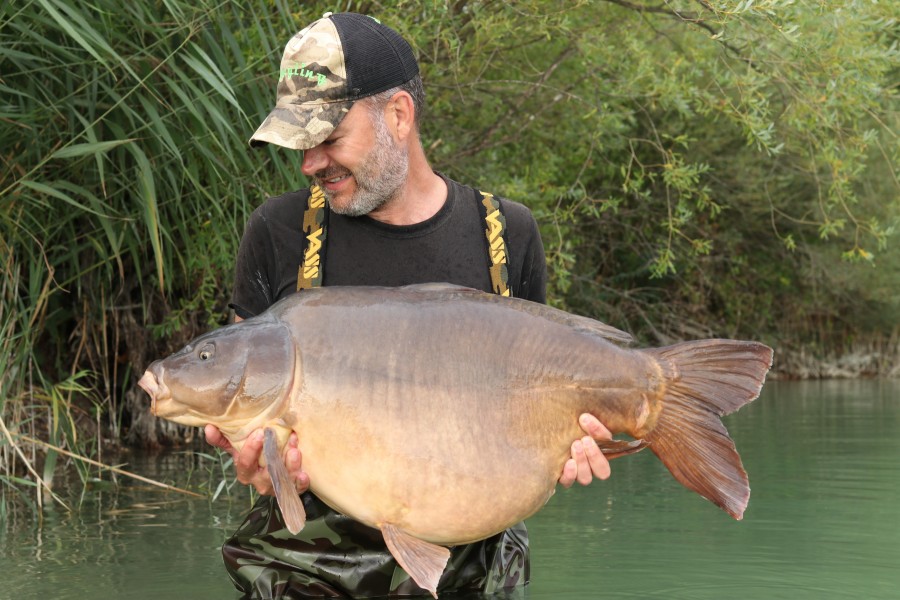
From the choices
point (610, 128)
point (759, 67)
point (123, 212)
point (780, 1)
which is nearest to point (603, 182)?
point (610, 128)

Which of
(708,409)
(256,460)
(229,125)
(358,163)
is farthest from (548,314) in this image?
(229,125)

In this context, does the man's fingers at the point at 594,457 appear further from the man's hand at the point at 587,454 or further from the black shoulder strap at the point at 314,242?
the black shoulder strap at the point at 314,242

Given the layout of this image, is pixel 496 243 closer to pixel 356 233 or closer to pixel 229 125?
pixel 356 233

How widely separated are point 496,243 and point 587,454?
75 centimetres

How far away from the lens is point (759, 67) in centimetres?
877

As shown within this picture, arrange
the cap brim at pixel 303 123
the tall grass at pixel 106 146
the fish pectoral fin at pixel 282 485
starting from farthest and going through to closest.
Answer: the tall grass at pixel 106 146 → the cap brim at pixel 303 123 → the fish pectoral fin at pixel 282 485

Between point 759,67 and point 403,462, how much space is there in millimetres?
6739

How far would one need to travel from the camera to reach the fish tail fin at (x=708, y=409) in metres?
2.83

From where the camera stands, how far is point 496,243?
3395 millimetres

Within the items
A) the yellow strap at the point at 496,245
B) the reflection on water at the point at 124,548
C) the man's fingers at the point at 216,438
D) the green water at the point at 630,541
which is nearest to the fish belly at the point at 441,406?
the man's fingers at the point at 216,438

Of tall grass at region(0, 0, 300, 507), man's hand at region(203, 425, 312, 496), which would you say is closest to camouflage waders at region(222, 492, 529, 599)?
man's hand at region(203, 425, 312, 496)

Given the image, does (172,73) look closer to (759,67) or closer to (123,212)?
(123,212)

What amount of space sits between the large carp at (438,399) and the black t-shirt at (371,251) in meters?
0.40

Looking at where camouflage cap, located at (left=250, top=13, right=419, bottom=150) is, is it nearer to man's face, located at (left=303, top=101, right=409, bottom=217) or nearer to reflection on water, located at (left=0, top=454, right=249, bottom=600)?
man's face, located at (left=303, top=101, right=409, bottom=217)
